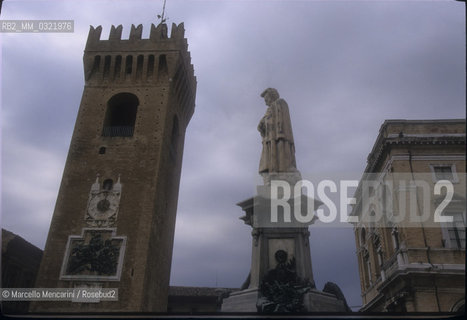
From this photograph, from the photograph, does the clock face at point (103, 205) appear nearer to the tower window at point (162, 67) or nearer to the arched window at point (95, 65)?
the tower window at point (162, 67)

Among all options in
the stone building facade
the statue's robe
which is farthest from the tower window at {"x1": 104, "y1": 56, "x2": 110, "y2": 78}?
the statue's robe

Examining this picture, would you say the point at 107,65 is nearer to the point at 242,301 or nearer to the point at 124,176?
the point at 124,176

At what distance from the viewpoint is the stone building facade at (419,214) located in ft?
57.7

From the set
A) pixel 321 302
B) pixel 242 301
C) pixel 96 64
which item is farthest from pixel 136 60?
pixel 321 302

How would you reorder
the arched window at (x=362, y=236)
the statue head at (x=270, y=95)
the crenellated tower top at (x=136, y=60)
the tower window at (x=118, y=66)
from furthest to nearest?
1. the arched window at (x=362, y=236)
2. the tower window at (x=118, y=66)
3. the crenellated tower top at (x=136, y=60)
4. the statue head at (x=270, y=95)

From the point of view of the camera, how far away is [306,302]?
26.0 ft

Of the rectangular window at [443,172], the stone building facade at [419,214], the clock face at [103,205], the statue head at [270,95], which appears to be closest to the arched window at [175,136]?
the clock face at [103,205]

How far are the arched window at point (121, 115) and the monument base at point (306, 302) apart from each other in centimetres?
1553

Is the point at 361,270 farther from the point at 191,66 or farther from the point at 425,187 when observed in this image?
the point at 191,66

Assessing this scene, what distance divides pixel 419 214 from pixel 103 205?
14.4m

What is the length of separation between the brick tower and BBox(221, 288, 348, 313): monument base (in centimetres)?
1059

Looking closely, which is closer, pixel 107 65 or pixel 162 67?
pixel 162 67

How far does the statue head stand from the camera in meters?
10.9

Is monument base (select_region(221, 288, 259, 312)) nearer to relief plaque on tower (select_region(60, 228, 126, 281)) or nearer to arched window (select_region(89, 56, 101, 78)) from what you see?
relief plaque on tower (select_region(60, 228, 126, 281))
